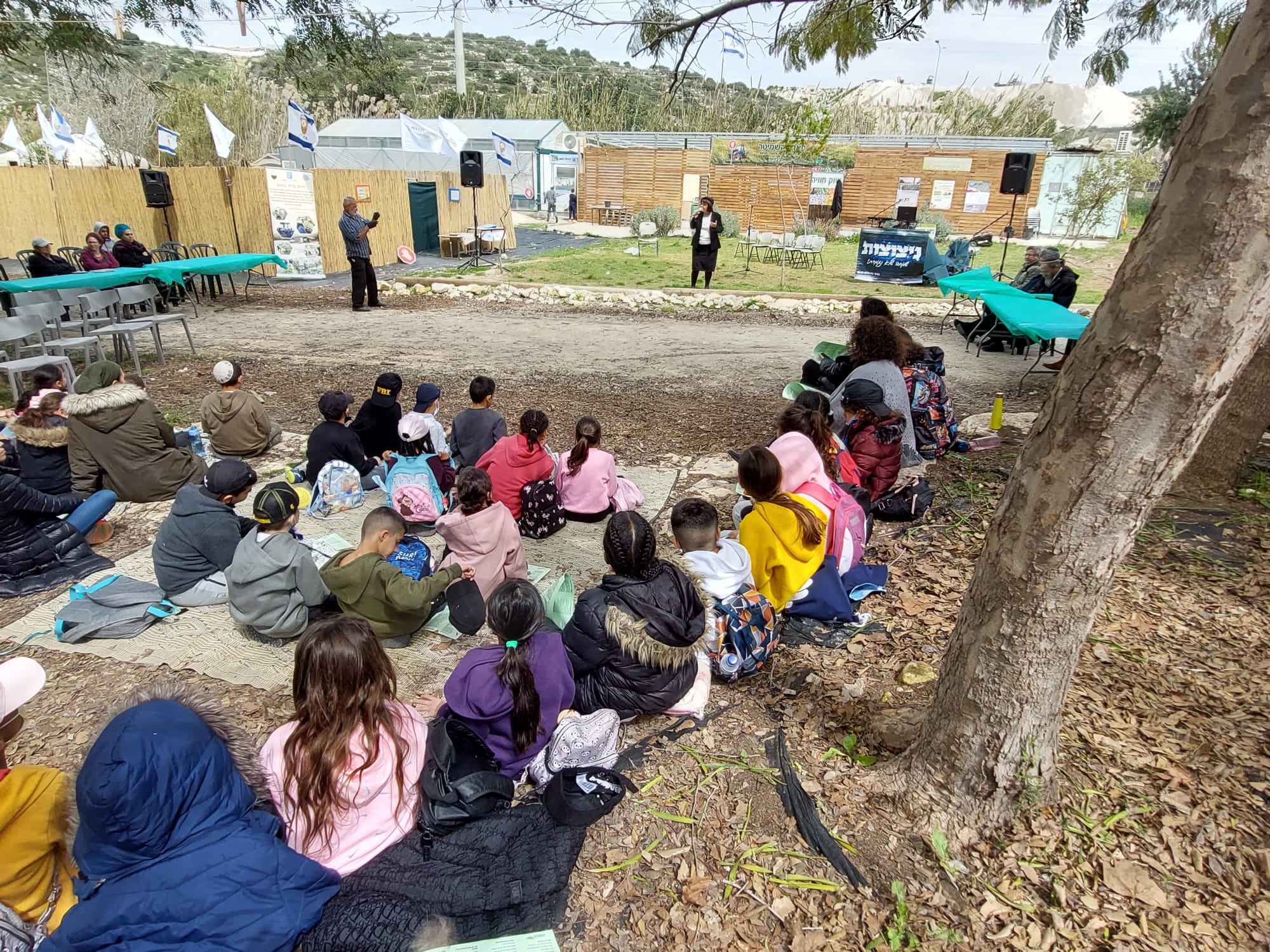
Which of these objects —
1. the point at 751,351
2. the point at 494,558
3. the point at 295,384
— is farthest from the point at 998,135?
the point at 494,558

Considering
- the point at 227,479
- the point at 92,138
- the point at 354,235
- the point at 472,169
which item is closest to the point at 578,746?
the point at 227,479

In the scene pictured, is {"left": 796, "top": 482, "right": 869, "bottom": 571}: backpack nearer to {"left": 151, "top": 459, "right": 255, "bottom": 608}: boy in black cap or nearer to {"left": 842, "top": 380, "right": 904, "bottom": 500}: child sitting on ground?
{"left": 842, "top": 380, "right": 904, "bottom": 500}: child sitting on ground

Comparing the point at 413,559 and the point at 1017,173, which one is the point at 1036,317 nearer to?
→ the point at 413,559

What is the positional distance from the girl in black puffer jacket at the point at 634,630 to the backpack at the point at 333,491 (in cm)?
Answer: 298

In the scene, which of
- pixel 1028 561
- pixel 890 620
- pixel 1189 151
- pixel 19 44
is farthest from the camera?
pixel 19 44

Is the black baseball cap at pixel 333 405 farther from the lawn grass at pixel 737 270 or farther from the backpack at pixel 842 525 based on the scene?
the lawn grass at pixel 737 270

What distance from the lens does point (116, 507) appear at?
5.38 m

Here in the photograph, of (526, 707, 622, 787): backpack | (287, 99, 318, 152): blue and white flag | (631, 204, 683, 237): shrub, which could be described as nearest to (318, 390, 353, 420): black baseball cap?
(526, 707, 622, 787): backpack

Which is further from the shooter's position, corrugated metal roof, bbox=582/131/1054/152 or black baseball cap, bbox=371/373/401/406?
corrugated metal roof, bbox=582/131/1054/152

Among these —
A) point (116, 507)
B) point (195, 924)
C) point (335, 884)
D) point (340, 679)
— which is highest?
point (340, 679)

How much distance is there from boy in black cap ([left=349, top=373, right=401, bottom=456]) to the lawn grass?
9.15 metres

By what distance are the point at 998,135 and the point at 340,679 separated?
33.5 meters

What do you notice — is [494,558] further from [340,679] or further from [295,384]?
[295,384]

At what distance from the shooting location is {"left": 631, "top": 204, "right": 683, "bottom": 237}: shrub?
80.8ft
